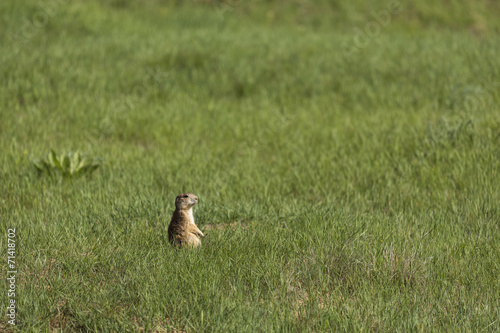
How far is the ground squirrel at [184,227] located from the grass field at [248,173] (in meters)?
0.14

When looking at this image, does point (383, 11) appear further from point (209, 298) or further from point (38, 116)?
point (209, 298)

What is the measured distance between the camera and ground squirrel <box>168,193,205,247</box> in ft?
12.8

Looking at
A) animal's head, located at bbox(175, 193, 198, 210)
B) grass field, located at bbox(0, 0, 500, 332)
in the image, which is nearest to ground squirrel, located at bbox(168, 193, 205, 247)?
animal's head, located at bbox(175, 193, 198, 210)

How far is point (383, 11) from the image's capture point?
50.2 feet

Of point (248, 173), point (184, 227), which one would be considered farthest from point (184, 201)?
point (248, 173)

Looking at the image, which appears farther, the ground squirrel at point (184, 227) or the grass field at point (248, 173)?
the ground squirrel at point (184, 227)

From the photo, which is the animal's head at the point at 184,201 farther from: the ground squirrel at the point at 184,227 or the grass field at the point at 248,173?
the grass field at the point at 248,173

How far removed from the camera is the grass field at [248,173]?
339 centimetres

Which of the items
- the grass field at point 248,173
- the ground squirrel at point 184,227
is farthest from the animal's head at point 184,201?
the grass field at point 248,173

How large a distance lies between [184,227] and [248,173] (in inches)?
91.7

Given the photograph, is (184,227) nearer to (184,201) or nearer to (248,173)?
(184,201)

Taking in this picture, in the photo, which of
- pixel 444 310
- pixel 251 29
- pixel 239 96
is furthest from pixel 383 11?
pixel 444 310

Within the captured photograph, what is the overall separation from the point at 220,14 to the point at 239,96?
5526 millimetres

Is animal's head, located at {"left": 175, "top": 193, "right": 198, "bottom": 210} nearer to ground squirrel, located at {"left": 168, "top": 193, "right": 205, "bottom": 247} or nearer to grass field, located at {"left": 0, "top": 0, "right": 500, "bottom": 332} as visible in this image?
ground squirrel, located at {"left": 168, "top": 193, "right": 205, "bottom": 247}
